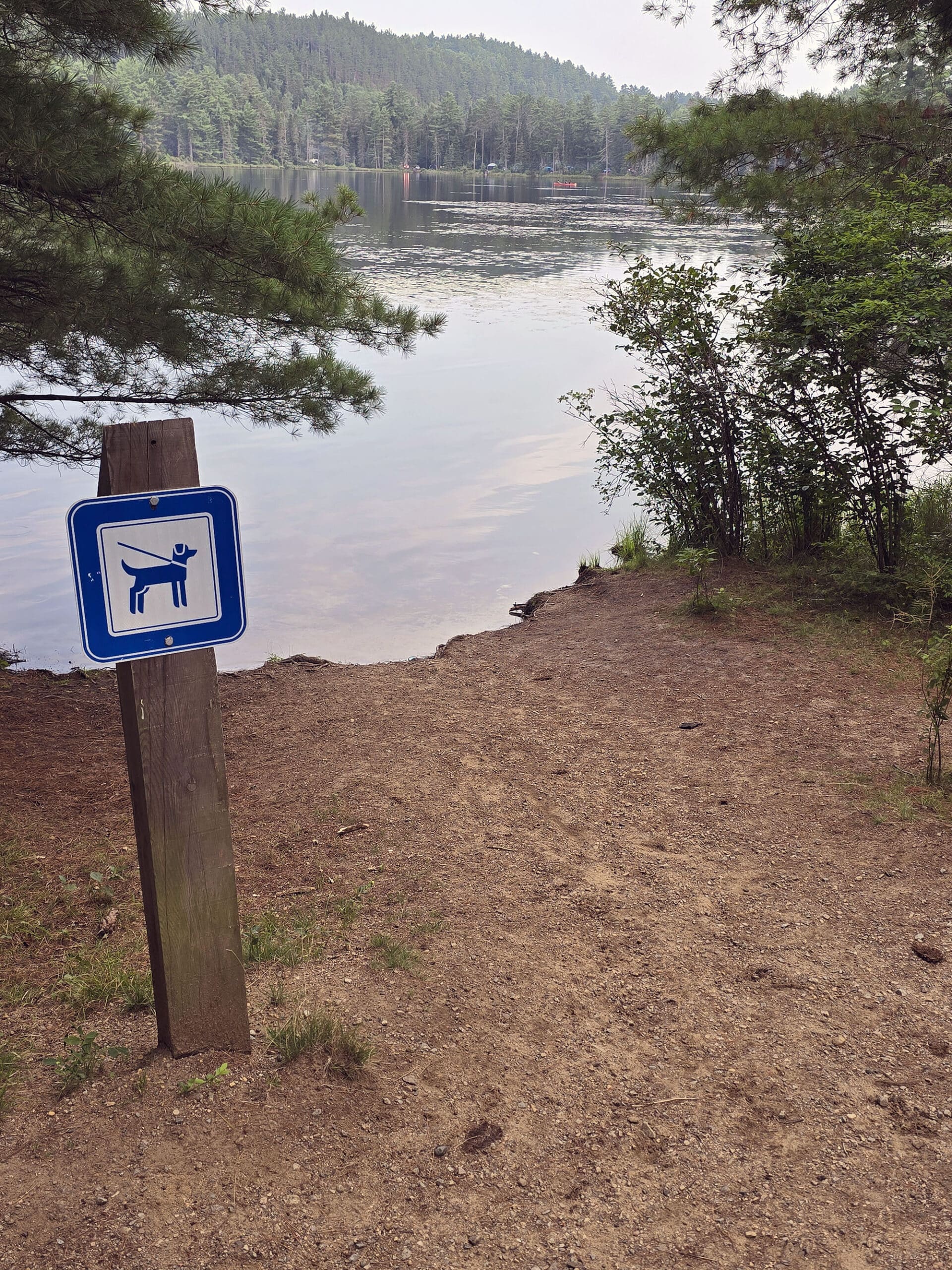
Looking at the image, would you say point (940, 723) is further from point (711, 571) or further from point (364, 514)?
point (364, 514)

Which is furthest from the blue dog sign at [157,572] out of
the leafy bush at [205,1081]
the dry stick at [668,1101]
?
the dry stick at [668,1101]

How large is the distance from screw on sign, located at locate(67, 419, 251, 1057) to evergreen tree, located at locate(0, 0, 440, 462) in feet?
8.13

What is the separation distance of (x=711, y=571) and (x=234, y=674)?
137 inches

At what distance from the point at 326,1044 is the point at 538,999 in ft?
2.21

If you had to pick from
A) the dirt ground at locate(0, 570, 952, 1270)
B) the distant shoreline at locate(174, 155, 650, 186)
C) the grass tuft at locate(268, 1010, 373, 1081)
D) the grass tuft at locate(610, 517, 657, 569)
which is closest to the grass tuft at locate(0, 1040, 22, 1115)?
the dirt ground at locate(0, 570, 952, 1270)

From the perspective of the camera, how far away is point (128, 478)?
2105 millimetres

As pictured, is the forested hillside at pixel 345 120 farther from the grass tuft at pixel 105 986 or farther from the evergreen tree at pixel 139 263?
the grass tuft at pixel 105 986

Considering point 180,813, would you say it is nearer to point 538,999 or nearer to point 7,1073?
point 7,1073

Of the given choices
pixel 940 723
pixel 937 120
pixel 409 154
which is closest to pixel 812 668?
pixel 940 723

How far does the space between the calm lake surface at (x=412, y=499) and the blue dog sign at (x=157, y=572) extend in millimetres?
4532

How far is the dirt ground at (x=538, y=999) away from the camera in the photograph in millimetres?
2088

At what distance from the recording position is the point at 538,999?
293cm

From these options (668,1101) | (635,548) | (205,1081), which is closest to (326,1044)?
(205,1081)

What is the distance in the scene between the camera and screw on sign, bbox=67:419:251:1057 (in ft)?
6.78
